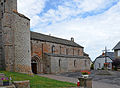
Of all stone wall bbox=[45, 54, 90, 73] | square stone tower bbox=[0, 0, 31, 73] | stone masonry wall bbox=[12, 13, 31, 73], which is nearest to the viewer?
square stone tower bbox=[0, 0, 31, 73]

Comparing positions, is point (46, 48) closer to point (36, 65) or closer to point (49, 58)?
point (49, 58)

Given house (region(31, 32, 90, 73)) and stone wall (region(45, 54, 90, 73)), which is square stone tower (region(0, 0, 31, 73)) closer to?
house (region(31, 32, 90, 73))

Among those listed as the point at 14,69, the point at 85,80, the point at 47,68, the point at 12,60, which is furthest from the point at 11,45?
the point at 85,80

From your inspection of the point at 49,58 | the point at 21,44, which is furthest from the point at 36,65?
the point at 21,44

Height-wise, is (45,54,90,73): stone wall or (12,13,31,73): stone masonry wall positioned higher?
(12,13,31,73): stone masonry wall

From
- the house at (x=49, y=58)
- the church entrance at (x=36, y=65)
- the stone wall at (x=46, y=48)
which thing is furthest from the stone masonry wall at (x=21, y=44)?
the church entrance at (x=36, y=65)

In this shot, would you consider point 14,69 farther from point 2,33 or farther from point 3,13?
point 3,13

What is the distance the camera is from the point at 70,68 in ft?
116

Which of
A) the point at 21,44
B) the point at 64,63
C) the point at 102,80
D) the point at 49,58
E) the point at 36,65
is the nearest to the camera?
the point at 102,80

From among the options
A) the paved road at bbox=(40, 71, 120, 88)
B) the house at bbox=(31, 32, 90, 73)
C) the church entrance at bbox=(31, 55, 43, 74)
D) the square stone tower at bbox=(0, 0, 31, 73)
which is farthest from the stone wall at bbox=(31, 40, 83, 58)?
the paved road at bbox=(40, 71, 120, 88)

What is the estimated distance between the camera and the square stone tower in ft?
64.4

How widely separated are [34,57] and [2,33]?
9214 millimetres

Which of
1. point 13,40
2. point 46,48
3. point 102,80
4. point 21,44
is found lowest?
point 102,80

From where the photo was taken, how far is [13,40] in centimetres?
2006
